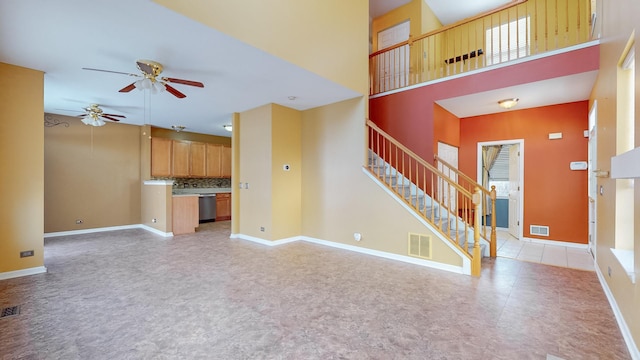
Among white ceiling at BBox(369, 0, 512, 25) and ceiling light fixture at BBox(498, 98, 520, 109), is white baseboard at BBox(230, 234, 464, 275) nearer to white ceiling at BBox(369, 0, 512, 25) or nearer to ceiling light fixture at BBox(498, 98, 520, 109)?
ceiling light fixture at BBox(498, 98, 520, 109)

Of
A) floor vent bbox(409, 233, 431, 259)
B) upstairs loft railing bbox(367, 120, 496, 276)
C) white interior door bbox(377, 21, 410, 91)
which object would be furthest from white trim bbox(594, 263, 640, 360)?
white interior door bbox(377, 21, 410, 91)

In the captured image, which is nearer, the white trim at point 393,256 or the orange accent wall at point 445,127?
the white trim at point 393,256

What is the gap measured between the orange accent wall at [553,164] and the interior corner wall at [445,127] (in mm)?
778

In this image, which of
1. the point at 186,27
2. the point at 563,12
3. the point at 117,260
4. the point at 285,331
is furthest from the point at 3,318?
the point at 563,12

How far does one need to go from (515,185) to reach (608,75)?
10.4 feet

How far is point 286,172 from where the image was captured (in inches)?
211

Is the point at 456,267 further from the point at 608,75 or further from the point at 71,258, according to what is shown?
the point at 71,258

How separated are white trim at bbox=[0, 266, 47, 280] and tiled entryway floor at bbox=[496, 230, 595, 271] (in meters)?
6.87

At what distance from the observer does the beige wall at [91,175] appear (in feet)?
19.5

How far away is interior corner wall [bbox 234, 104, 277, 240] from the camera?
5.15 m

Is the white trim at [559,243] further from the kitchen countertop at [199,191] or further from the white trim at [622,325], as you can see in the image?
the kitchen countertop at [199,191]

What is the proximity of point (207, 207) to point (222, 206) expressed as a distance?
18.4 inches

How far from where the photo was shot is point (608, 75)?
9.79ft

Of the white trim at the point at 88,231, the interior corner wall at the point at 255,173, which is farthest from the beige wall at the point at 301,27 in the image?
the white trim at the point at 88,231
